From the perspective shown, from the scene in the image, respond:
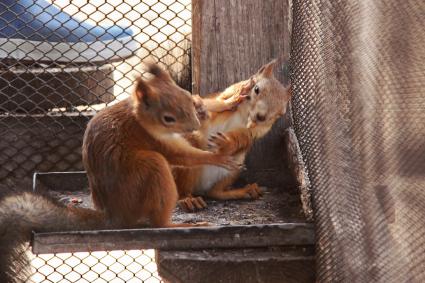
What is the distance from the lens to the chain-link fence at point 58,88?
4086 mm

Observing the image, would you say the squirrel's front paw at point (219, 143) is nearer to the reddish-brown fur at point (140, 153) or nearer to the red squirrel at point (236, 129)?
the red squirrel at point (236, 129)

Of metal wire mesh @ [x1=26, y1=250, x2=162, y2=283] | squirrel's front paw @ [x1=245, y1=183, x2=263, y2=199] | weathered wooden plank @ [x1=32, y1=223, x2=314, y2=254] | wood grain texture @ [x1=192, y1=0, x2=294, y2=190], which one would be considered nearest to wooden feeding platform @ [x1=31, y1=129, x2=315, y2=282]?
weathered wooden plank @ [x1=32, y1=223, x2=314, y2=254]

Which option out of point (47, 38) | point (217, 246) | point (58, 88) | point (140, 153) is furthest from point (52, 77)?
point (217, 246)

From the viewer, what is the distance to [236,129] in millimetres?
3574

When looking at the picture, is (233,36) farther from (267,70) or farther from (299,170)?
(299,170)

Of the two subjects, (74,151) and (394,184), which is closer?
(394,184)

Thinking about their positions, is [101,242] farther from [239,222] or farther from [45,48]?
[45,48]

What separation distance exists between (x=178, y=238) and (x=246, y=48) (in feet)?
4.01

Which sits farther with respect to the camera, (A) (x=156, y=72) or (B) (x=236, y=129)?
(B) (x=236, y=129)

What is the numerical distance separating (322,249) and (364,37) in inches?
38.2

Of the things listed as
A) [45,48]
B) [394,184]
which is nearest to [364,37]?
[394,184]

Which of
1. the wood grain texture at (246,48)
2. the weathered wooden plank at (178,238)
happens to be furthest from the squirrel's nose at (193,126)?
the wood grain texture at (246,48)

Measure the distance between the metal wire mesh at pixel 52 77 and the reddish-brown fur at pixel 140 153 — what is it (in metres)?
1.09

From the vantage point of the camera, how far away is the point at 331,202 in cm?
277
